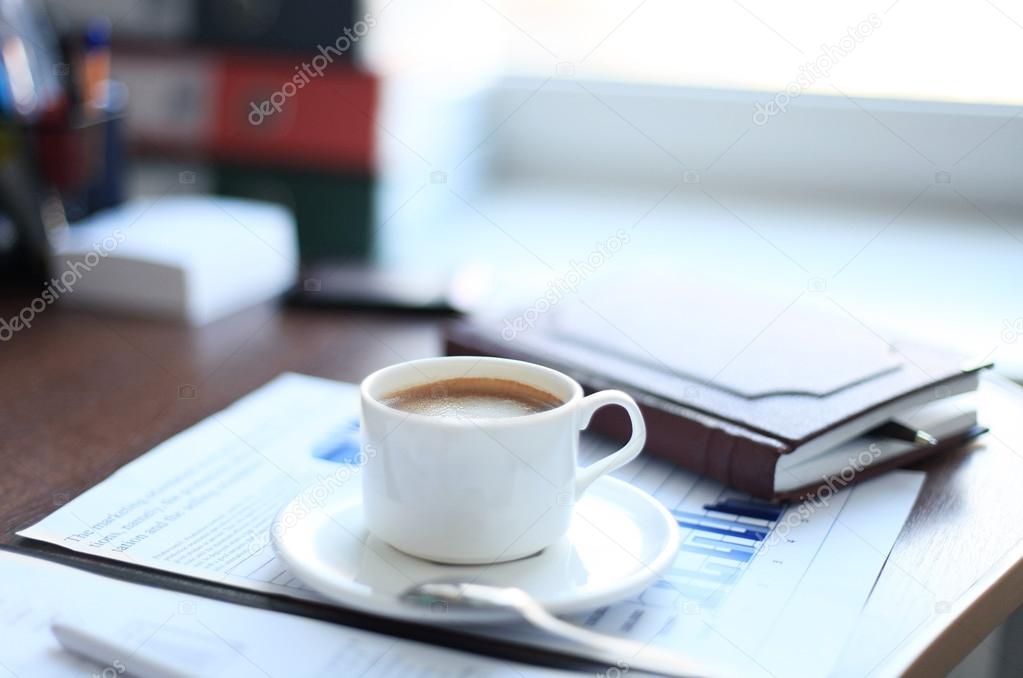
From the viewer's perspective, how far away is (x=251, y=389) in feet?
2.90

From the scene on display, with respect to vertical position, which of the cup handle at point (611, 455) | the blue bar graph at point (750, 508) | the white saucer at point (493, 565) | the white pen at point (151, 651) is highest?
the cup handle at point (611, 455)

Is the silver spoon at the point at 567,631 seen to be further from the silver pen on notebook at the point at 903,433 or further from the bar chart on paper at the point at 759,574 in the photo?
the silver pen on notebook at the point at 903,433

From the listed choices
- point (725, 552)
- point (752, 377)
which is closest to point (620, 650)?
point (725, 552)

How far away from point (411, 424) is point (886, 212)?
169cm

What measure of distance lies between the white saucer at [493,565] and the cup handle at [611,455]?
31 mm

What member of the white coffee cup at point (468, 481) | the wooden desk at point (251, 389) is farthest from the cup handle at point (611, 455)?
the wooden desk at point (251, 389)

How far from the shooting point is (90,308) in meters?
1.06

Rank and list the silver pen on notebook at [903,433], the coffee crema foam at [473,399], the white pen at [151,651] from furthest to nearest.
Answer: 1. the silver pen on notebook at [903,433]
2. the coffee crema foam at [473,399]
3. the white pen at [151,651]

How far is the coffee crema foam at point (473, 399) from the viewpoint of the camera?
612 mm

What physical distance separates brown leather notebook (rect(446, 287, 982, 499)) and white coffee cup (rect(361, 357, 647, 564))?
0.15 meters

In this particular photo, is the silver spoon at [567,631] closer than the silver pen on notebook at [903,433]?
Yes

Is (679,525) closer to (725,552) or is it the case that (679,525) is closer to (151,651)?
(725,552)

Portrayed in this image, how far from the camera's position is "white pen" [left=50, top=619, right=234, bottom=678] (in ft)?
1.63

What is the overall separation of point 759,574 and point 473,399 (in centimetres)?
20
